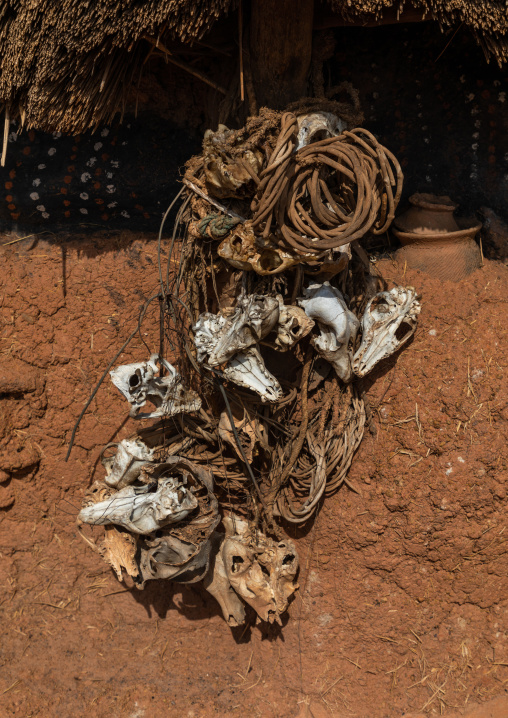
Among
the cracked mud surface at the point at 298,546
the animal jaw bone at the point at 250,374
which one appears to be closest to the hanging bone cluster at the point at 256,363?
the animal jaw bone at the point at 250,374

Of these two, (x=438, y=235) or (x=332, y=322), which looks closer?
(x=332, y=322)

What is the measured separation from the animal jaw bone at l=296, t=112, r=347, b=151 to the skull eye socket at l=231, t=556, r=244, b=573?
4.91ft

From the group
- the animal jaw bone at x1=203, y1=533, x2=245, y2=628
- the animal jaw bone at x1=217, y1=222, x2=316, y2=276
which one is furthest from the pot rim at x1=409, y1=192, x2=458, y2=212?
the animal jaw bone at x1=203, y1=533, x2=245, y2=628

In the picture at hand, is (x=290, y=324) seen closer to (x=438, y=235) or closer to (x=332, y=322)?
(x=332, y=322)

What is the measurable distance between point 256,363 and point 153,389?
1.22ft

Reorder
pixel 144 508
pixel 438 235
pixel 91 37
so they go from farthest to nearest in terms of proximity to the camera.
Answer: pixel 438 235 → pixel 144 508 → pixel 91 37

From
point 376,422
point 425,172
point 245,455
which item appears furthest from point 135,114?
point 376,422

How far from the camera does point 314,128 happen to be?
1901mm

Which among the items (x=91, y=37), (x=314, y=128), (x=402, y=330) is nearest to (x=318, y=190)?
(x=314, y=128)

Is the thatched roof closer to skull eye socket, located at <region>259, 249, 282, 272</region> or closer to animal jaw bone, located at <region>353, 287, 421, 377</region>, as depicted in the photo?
skull eye socket, located at <region>259, 249, 282, 272</region>

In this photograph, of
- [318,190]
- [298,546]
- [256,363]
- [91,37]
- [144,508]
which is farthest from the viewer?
[298,546]

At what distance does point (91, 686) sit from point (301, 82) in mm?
2485

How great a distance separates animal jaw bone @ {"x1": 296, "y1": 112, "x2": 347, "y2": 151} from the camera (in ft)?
6.24

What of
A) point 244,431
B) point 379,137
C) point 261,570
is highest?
point 379,137
